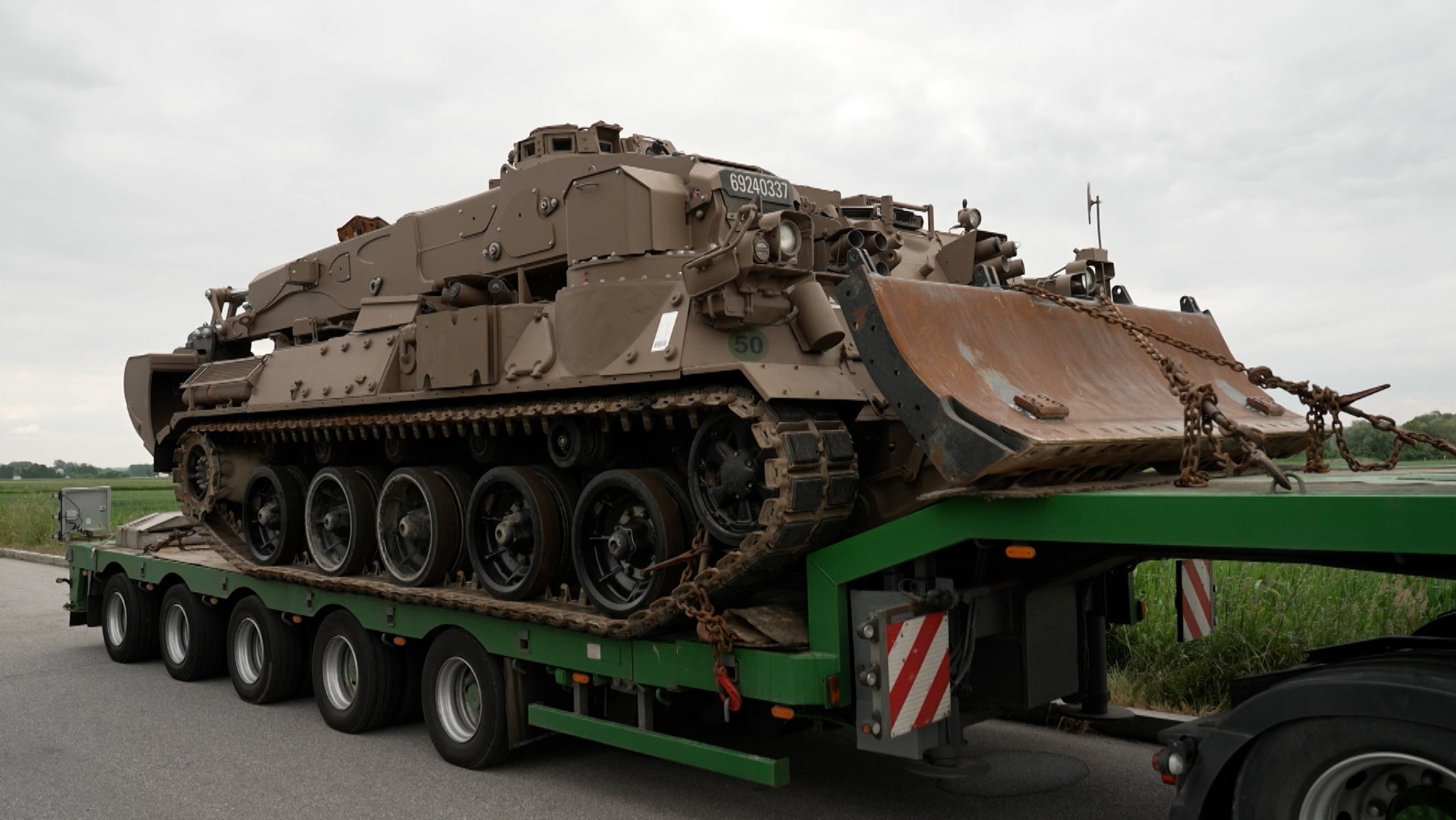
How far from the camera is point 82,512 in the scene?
15156mm

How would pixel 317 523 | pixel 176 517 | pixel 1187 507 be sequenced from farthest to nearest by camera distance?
1. pixel 176 517
2. pixel 317 523
3. pixel 1187 507

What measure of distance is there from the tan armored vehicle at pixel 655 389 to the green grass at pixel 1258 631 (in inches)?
75.5

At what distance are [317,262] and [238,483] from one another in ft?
7.10

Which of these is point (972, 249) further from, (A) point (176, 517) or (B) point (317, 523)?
(A) point (176, 517)

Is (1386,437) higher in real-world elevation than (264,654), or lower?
higher

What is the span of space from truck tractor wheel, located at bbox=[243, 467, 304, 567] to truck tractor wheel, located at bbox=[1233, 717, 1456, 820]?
781 centimetres

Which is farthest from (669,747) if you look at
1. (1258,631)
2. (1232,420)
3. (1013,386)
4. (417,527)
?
(1258,631)

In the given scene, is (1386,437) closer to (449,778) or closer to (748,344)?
(748,344)

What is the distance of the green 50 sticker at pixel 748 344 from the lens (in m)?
6.14

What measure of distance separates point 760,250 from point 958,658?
2.27 meters

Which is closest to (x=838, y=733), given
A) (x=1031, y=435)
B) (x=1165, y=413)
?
(x=1165, y=413)

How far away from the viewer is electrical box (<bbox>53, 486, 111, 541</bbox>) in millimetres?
14867

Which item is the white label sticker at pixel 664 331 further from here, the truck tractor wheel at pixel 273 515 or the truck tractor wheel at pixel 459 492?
the truck tractor wheel at pixel 273 515

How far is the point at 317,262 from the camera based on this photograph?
35.9 feet
